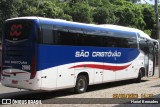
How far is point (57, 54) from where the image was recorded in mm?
15430

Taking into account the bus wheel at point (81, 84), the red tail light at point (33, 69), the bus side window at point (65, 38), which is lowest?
the bus wheel at point (81, 84)

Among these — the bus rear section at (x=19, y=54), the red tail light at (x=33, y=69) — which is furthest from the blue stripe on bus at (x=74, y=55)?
the bus rear section at (x=19, y=54)

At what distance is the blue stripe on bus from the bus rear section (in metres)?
0.42

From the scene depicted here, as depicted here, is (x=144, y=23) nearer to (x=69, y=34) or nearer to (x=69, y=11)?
(x=69, y=11)

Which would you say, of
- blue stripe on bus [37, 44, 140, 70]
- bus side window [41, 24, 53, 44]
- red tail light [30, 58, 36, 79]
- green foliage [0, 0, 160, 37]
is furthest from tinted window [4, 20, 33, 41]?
green foliage [0, 0, 160, 37]

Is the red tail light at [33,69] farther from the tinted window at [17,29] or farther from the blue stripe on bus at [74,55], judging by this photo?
the tinted window at [17,29]

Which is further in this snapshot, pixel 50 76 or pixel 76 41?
pixel 76 41

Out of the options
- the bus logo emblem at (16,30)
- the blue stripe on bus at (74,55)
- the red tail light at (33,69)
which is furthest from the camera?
the bus logo emblem at (16,30)

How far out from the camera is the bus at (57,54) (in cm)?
1461

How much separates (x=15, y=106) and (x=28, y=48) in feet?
8.49

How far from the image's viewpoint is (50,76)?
49.4 ft

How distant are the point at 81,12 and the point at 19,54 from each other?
2369 cm

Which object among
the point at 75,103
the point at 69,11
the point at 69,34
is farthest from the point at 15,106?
the point at 69,11

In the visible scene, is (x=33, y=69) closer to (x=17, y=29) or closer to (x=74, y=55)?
(x=17, y=29)
